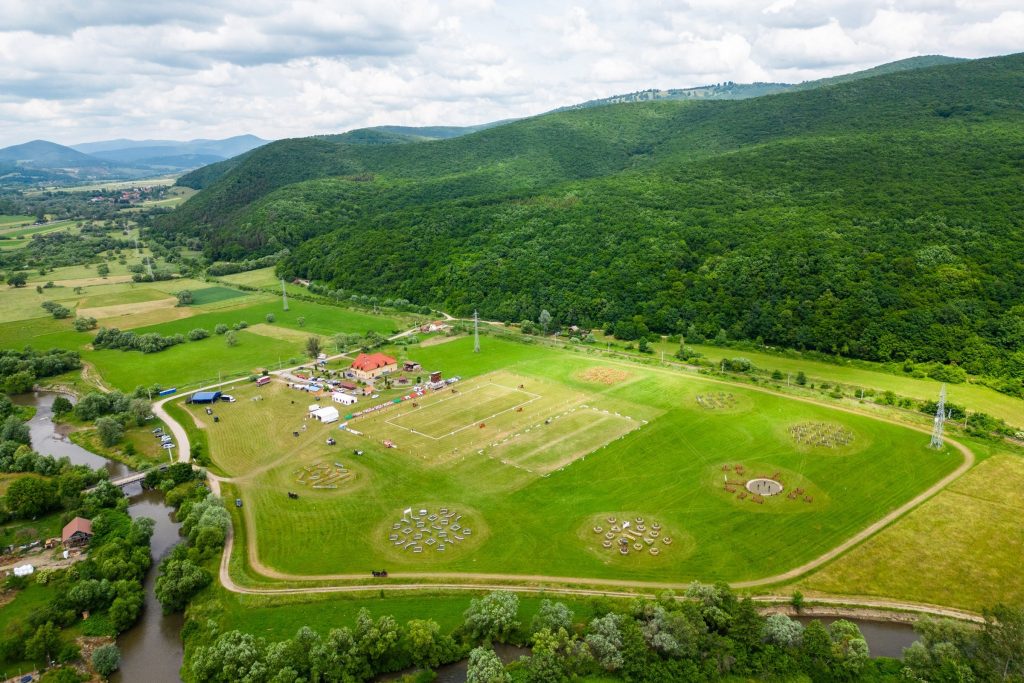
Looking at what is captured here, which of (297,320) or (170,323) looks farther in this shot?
(297,320)

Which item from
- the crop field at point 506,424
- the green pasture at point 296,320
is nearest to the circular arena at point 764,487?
the crop field at point 506,424

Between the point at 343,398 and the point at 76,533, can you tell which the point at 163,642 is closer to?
the point at 76,533

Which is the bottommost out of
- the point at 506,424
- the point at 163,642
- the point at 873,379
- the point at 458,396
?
the point at 163,642

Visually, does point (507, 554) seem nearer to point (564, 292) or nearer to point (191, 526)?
point (191, 526)

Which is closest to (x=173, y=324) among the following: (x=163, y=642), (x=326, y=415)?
(x=326, y=415)

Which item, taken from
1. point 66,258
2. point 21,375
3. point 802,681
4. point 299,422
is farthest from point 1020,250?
point 66,258

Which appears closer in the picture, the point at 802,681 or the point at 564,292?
the point at 802,681
